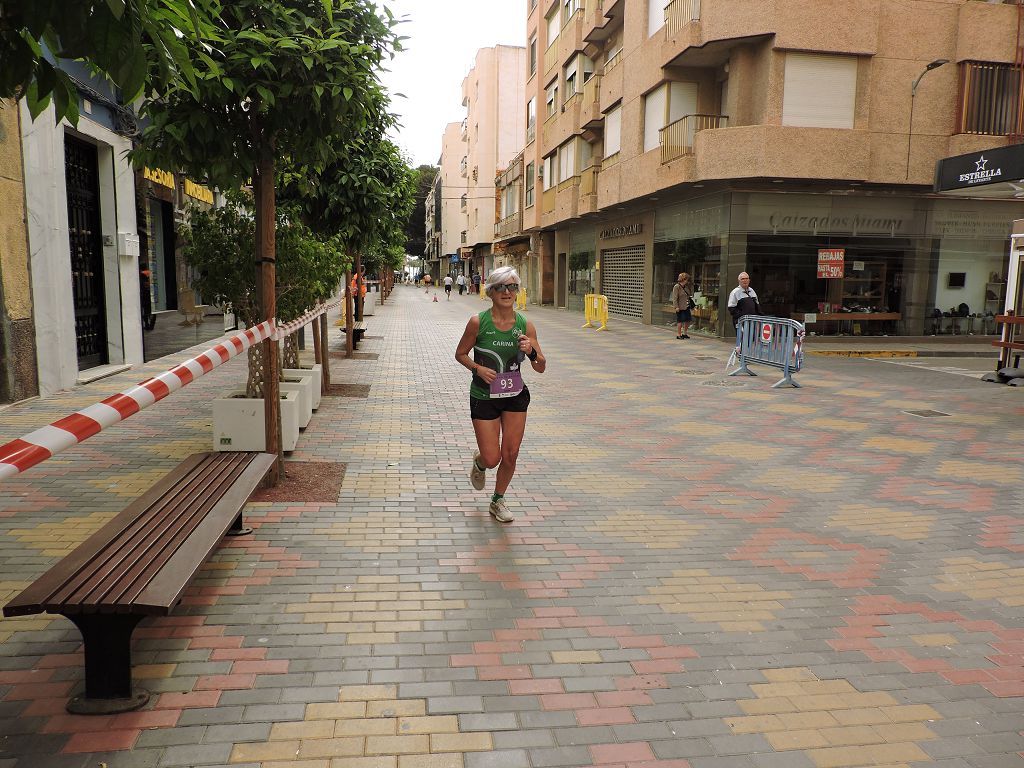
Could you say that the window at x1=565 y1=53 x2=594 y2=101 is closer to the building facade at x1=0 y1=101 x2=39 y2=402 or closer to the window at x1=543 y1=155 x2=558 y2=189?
the window at x1=543 y1=155 x2=558 y2=189

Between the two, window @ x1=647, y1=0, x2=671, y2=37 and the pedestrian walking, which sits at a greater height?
window @ x1=647, y1=0, x2=671, y2=37

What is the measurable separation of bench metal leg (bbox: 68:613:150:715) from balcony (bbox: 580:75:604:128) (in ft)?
90.5

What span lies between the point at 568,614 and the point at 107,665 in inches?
81.3

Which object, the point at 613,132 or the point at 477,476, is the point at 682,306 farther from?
the point at 477,476

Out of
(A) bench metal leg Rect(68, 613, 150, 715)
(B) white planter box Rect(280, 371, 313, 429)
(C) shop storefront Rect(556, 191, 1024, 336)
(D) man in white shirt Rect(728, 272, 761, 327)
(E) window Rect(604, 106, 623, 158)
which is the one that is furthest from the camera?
(E) window Rect(604, 106, 623, 158)

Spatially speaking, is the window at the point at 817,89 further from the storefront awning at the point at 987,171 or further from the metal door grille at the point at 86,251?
the metal door grille at the point at 86,251

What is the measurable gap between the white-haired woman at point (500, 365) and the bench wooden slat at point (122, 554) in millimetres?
1766

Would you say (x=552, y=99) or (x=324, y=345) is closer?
(x=324, y=345)

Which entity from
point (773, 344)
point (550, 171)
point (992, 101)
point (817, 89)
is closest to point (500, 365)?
point (773, 344)

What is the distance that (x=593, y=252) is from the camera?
109 ft

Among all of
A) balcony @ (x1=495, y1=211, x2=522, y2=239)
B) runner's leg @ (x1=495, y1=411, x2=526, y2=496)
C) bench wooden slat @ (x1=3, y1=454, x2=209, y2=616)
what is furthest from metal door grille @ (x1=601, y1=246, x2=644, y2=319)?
bench wooden slat @ (x1=3, y1=454, x2=209, y2=616)

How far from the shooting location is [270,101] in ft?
15.9

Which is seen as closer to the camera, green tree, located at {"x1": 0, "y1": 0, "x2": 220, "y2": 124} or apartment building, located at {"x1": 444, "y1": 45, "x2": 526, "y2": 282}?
green tree, located at {"x1": 0, "y1": 0, "x2": 220, "y2": 124}

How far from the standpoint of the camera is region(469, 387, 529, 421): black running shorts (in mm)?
5219
